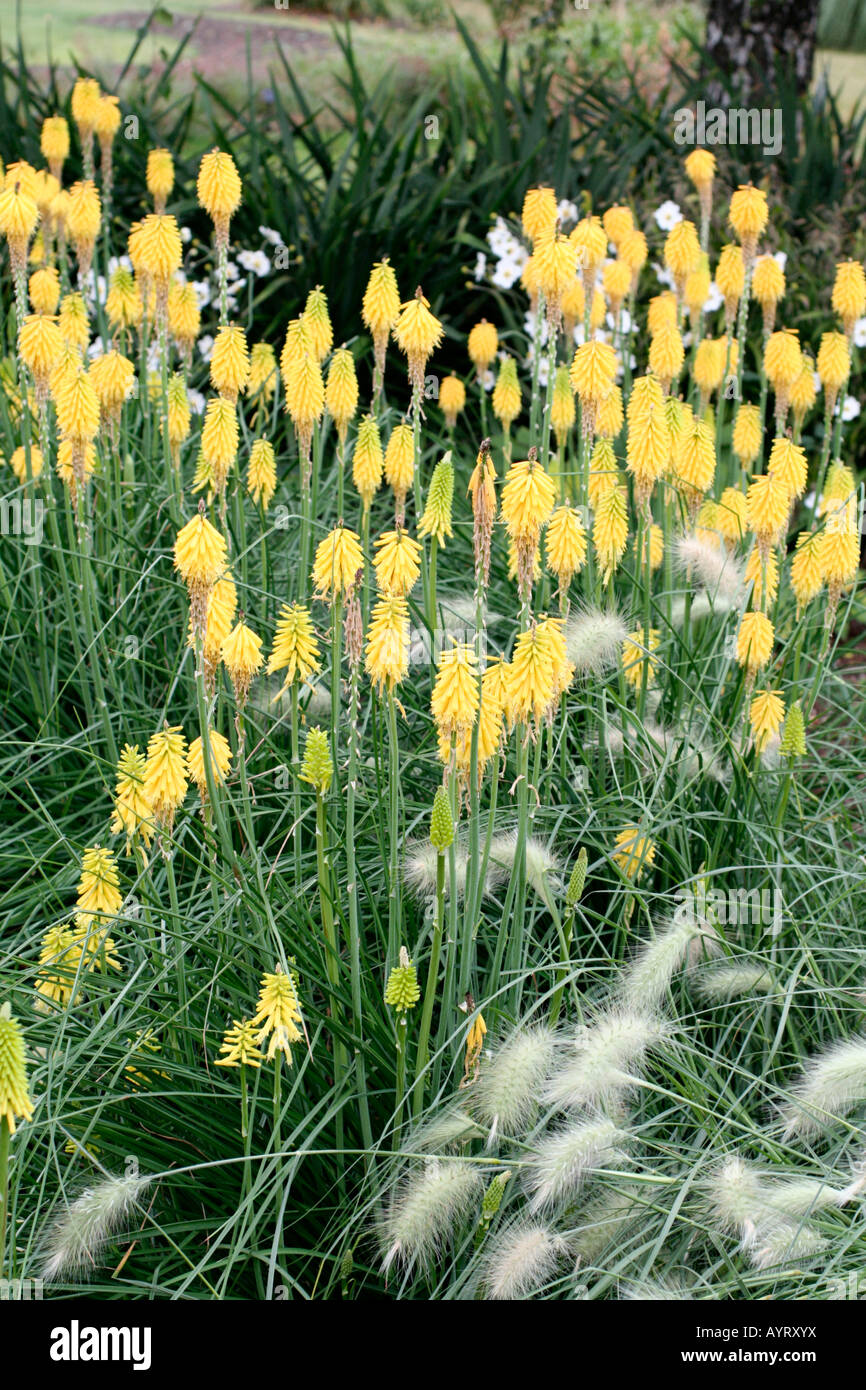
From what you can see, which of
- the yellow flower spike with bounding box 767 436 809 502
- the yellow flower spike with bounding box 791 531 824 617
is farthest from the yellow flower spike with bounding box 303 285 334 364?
the yellow flower spike with bounding box 791 531 824 617

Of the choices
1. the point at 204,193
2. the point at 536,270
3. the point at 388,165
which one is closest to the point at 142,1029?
the point at 536,270

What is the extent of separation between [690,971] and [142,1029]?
1.06 metres

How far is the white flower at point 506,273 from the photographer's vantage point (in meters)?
6.36

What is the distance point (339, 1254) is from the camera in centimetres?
253

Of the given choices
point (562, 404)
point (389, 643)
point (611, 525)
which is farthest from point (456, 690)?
point (562, 404)

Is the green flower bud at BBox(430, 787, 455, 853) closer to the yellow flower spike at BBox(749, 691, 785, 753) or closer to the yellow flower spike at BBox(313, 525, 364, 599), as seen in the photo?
the yellow flower spike at BBox(313, 525, 364, 599)

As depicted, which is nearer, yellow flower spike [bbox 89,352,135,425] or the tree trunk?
yellow flower spike [bbox 89,352,135,425]

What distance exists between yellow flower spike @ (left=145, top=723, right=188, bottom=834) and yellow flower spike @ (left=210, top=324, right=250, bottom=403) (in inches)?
39.3

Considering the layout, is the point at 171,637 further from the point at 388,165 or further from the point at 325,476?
the point at 388,165

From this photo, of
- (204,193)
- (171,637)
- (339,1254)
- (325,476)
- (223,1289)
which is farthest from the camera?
(325,476)

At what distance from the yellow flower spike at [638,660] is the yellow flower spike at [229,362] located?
108 centimetres

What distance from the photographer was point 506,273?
638cm

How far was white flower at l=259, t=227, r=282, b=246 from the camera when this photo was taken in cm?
633

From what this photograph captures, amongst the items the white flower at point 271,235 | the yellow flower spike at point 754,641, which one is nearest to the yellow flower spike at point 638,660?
the yellow flower spike at point 754,641
